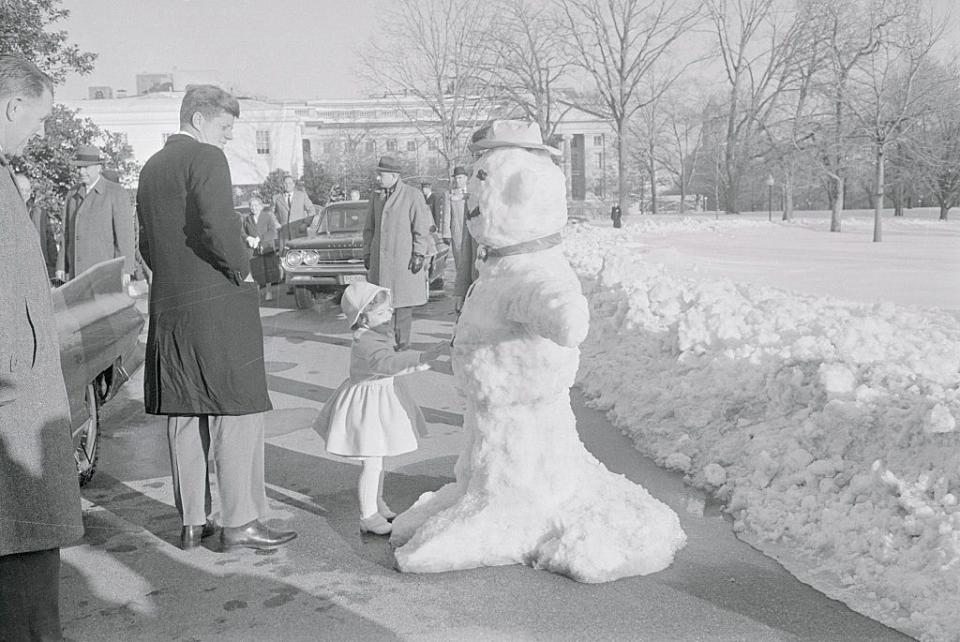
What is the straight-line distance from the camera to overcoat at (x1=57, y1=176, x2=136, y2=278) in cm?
782

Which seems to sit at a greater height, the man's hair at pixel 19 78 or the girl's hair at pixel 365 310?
the man's hair at pixel 19 78

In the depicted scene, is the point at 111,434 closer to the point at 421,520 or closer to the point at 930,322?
the point at 421,520

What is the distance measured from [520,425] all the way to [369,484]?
0.89 metres

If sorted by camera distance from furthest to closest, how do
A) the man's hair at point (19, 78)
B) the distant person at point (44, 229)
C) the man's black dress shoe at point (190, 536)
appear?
1. the distant person at point (44, 229)
2. the man's black dress shoe at point (190, 536)
3. the man's hair at point (19, 78)

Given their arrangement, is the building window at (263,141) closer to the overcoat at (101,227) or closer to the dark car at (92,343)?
the overcoat at (101,227)

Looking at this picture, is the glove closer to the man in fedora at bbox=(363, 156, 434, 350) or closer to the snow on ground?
the man in fedora at bbox=(363, 156, 434, 350)

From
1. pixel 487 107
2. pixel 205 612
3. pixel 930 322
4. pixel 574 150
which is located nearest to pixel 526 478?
pixel 205 612

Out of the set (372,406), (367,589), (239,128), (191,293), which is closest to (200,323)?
(191,293)

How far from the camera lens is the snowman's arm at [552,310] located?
335 cm

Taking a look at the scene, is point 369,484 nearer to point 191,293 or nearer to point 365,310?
point 365,310

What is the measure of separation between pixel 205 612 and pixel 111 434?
3362 millimetres

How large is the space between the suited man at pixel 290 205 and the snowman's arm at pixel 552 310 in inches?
561

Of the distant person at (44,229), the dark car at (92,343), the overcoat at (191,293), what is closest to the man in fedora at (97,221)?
the dark car at (92,343)

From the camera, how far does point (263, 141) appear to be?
62.8 meters
